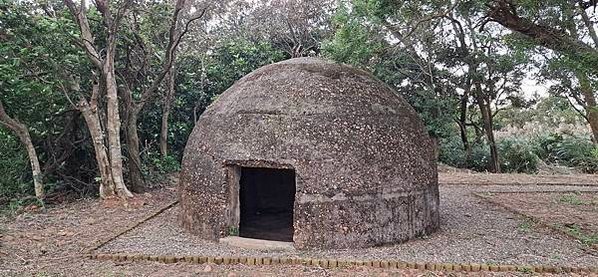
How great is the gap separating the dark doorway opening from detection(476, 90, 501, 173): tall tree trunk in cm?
1188

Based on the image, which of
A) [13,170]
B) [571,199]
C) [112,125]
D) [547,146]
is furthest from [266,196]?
[547,146]

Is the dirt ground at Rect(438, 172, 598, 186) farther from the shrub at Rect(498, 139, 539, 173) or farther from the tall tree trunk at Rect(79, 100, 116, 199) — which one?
the tall tree trunk at Rect(79, 100, 116, 199)

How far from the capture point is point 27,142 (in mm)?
10719

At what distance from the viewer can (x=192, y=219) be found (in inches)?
320

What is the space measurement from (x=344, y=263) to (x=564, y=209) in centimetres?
709

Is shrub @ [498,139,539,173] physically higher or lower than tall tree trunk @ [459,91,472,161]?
lower

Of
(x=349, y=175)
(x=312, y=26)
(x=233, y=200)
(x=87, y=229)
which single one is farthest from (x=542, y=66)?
(x=87, y=229)

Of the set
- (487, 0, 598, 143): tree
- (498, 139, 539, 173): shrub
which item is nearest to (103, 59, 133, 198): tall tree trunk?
(487, 0, 598, 143): tree

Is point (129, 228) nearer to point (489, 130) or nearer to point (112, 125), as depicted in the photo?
point (112, 125)

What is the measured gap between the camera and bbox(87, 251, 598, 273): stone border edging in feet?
20.6

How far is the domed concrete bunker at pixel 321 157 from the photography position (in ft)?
23.3

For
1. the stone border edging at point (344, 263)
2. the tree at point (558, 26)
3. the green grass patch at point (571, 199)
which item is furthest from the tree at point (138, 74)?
the green grass patch at point (571, 199)

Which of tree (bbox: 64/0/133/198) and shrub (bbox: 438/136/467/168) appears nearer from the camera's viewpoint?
tree (bbox: 64/0/133/198)

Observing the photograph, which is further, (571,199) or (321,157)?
(571,199)
